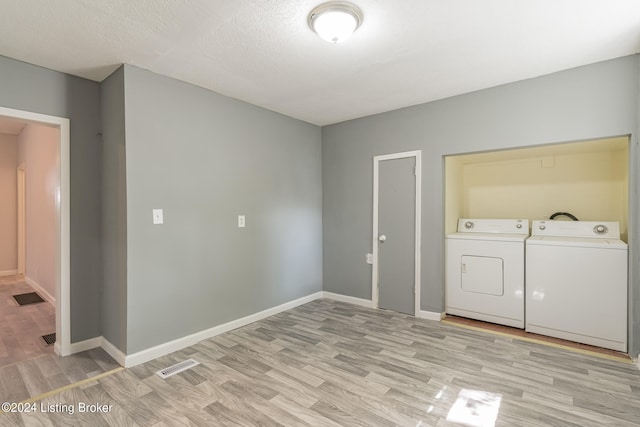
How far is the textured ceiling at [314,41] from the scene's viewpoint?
6.17 feet

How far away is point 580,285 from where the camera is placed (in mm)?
2816

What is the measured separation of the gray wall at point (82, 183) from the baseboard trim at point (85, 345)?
37mm

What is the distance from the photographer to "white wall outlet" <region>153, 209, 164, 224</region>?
269 cm

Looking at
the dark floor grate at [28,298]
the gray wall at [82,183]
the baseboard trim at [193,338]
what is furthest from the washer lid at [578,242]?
the dark floor grate at [28,298]

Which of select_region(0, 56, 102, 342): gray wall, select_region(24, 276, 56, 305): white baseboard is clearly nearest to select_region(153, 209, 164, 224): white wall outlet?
select_region(0, 56, 102, 342): gray wall

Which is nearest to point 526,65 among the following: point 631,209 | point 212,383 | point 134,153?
point 631,209

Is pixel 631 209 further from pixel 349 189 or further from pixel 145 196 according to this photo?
pixel 145 196

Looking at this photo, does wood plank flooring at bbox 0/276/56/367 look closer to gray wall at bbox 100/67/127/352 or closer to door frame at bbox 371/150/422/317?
gray wall at bbox 100/67/127/352

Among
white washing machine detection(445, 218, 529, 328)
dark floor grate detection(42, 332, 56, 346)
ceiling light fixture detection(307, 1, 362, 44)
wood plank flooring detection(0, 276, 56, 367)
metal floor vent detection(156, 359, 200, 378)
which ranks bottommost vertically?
metal floor vent detection(156, 359, 200, 378)

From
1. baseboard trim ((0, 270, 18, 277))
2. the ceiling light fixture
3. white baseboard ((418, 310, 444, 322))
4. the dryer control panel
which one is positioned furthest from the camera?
baseboard trim ((0, 270, 18, 277))

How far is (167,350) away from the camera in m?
2.75

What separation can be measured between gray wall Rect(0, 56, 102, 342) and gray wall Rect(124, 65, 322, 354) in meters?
0.62

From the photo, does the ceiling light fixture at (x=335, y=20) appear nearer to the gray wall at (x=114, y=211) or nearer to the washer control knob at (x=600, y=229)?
the gray wall at (x=114, y=211)

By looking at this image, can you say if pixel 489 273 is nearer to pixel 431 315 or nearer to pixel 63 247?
pixel 431 315
